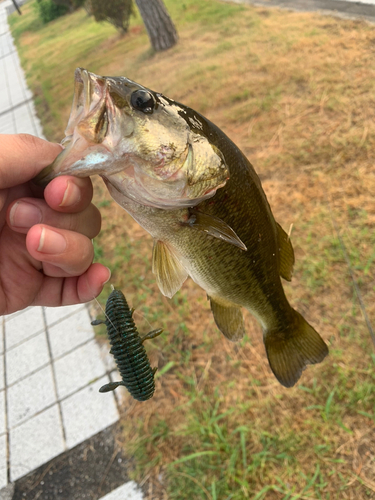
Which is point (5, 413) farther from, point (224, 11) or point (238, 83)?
point (224, 11)

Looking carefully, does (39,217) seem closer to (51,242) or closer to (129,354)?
(51,242)

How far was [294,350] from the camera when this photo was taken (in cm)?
154

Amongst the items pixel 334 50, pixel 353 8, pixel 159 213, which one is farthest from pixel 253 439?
pixel 353 8

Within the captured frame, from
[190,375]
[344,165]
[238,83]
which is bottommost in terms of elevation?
[190,375]

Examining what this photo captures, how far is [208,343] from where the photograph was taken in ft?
8.79

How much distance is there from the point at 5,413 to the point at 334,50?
17.6ft

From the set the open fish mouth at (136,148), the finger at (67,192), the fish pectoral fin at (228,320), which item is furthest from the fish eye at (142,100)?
the fish pectoral fin at (228,320)

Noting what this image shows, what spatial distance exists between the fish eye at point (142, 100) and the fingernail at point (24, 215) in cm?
47

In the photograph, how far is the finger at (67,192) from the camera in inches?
41.5

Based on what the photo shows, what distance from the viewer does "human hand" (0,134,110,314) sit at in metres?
1.13

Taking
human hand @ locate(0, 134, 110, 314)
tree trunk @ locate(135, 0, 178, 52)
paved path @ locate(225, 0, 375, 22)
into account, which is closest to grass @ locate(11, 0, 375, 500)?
paved path @ locate(225, 0, 375, 22)

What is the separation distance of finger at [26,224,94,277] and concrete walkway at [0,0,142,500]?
5.50 ft

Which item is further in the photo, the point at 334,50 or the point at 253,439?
the point at 334,50

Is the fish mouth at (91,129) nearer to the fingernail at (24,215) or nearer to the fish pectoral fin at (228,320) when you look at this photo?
the fingernail at (24,215)
